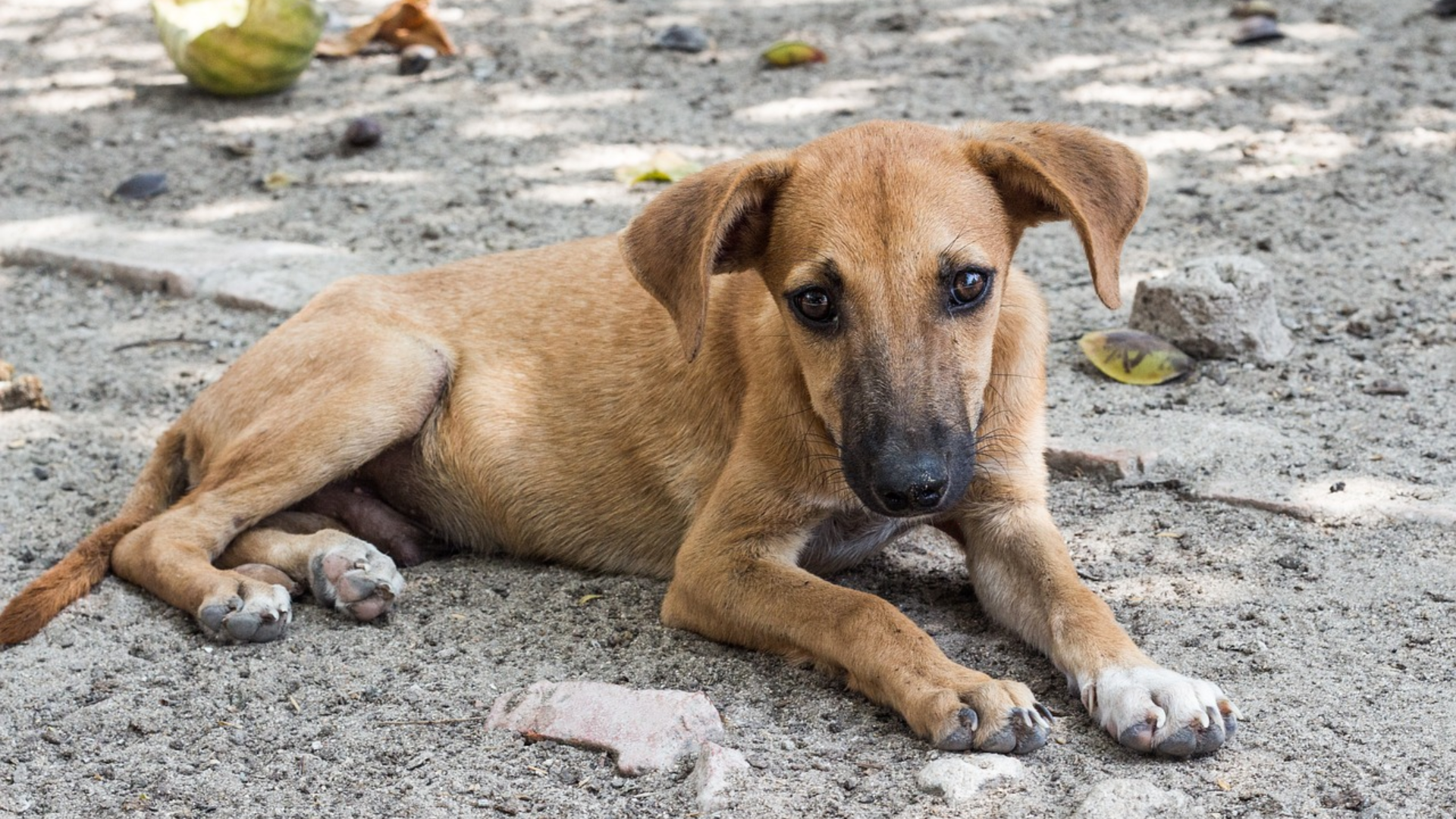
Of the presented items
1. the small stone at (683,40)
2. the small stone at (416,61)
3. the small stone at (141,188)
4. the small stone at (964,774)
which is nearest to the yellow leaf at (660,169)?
the small stone at (683,40)

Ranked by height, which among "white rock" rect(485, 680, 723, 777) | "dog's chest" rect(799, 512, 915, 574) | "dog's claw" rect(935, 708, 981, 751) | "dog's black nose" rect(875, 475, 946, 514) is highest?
"dog's black nose" rect(875, 475, 946, 514)

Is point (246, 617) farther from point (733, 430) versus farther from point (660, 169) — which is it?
point (660, 169)

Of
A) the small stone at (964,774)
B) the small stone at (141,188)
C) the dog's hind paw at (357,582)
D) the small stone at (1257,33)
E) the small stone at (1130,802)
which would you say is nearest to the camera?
the small stone at (1130,802)

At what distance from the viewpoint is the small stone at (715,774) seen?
3.03 m

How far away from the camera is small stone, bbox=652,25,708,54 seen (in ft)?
27.6

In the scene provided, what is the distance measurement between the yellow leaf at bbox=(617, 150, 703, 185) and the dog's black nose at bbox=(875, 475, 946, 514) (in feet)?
12.5

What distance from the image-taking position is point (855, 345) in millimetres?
3406

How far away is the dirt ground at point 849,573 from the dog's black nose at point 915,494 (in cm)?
51

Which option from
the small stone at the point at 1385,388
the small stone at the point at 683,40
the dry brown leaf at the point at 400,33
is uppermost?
the dry brown leaf at the point at 400,33

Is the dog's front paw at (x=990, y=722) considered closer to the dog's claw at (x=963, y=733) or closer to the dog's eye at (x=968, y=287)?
the dog's claw at (x=963, y=733)

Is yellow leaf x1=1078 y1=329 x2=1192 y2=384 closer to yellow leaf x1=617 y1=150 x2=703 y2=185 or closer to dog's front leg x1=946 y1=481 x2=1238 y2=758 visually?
dog's front leg x1=946 y1=481 x2=1238 y2=758

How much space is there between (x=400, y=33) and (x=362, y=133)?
4.82 feet

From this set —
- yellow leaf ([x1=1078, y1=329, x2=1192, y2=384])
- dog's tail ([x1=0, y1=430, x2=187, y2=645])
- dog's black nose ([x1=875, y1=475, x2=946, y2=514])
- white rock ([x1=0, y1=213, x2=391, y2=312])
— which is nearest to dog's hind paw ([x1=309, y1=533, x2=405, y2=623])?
dog's tail ([x1=0, y1=430, x2=187, y2=645])

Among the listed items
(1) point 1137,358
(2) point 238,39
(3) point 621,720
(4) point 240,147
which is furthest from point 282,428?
(2) point 238,39
